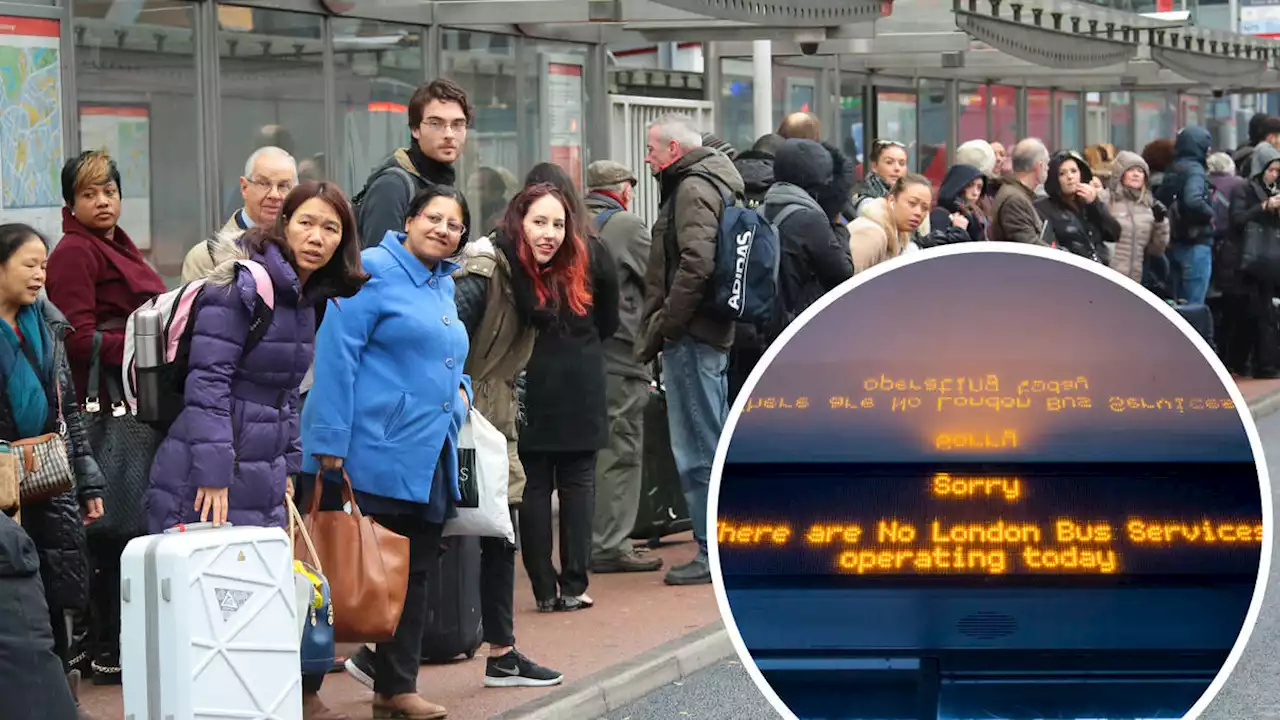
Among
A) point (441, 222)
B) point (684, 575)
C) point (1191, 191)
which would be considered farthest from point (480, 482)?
point (1191, 191)

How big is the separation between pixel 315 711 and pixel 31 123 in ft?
11.4

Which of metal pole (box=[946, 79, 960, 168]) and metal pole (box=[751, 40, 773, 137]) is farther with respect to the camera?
metal pole (box=[946, 79, 960, 168])

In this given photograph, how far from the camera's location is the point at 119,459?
649 centimetres

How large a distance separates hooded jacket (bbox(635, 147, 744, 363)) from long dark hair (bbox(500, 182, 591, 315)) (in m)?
1.36

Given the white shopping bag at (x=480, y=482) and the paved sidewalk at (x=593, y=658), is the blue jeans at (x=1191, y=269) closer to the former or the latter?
the paved sidewalk at (x=593, y=658)

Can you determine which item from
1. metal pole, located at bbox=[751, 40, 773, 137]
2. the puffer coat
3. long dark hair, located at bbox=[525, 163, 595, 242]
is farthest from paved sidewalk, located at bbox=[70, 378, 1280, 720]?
metal pole, located at bbox=[751, 40, 773, 137]

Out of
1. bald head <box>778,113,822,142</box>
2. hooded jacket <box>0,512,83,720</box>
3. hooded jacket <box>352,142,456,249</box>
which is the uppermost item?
bald head <box>778,113,822,142</box>

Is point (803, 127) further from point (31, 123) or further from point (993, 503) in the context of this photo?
point (993, 503)

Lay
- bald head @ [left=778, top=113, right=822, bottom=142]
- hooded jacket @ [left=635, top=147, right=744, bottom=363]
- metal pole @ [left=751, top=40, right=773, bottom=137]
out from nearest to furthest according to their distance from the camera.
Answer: hooded jacket @ [left=635, top=147, right=744, bottom=363] → bald head @ [left=778, top=113, right=822, bottom=142] → metal pole @ [left=751, top=40, right=773, bottom=137]

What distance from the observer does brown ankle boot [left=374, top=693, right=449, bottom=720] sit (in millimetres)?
5945

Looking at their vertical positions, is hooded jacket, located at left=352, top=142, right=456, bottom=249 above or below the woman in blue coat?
above

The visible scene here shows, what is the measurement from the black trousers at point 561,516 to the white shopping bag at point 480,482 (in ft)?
4.59

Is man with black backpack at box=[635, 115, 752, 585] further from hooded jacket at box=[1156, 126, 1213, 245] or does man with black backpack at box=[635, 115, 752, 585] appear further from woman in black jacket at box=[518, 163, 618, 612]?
hooded jacket at box=[1156, 126, 1213, 245]

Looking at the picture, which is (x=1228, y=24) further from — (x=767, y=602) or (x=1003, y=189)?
(x=767, y=602)
